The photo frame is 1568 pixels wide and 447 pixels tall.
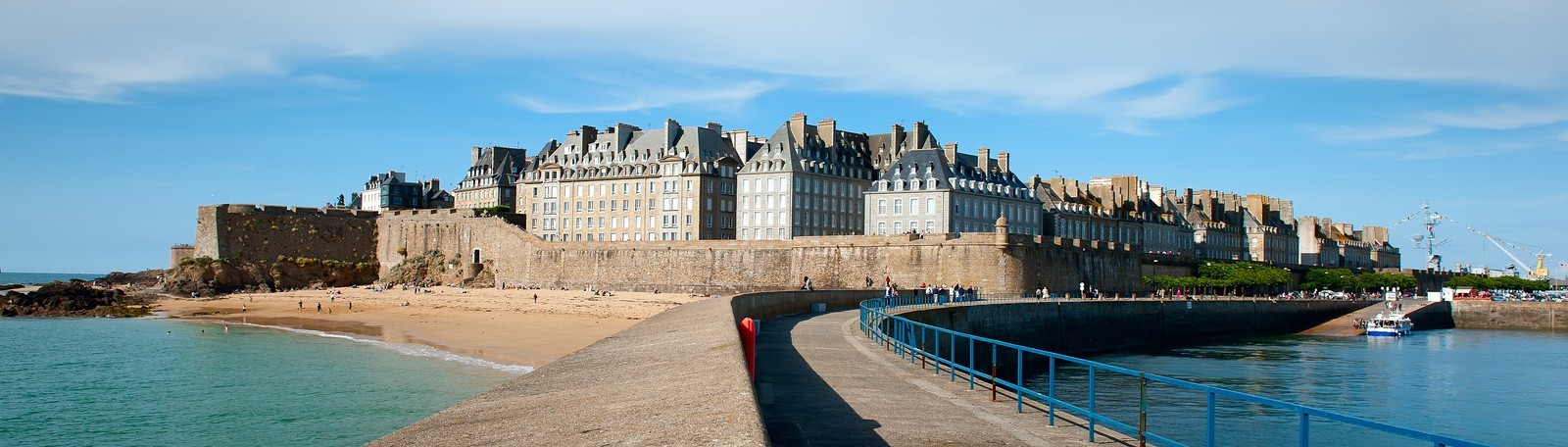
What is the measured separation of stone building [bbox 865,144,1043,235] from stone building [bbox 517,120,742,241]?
1082 centimetres

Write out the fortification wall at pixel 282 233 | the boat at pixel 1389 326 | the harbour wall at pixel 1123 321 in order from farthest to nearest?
the fortification wall at pixel 282 233
the boat at pixel 1389 326
the harbour wall at pixel 1123 321

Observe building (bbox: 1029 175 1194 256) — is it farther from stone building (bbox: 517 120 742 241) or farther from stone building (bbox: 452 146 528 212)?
stone building (bbox: 452 146 528 212)

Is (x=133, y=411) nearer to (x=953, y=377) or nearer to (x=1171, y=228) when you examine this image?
(x=953, y=377)

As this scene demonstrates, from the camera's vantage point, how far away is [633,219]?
75.0 m

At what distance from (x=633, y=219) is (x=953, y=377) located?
61849mm

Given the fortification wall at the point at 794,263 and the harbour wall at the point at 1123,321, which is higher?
the fortification wall at the point at 794,263

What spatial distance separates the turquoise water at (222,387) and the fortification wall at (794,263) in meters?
20.7

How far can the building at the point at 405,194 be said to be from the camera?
98688mm

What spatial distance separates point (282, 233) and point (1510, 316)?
235ft

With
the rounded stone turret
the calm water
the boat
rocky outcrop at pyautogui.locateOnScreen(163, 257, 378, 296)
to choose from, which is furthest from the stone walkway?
rocky outcrop at pyautogui.locateOnScreen(163, 257, 378, 296)

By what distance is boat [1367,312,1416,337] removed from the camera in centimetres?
5694

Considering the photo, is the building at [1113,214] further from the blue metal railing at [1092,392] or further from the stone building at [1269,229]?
the blue metal railing at [1092,392]

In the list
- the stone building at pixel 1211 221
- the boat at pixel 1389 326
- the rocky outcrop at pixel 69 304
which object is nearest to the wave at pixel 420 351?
the rocky outcrop at pixel 69 304

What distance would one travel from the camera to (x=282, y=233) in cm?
6994
